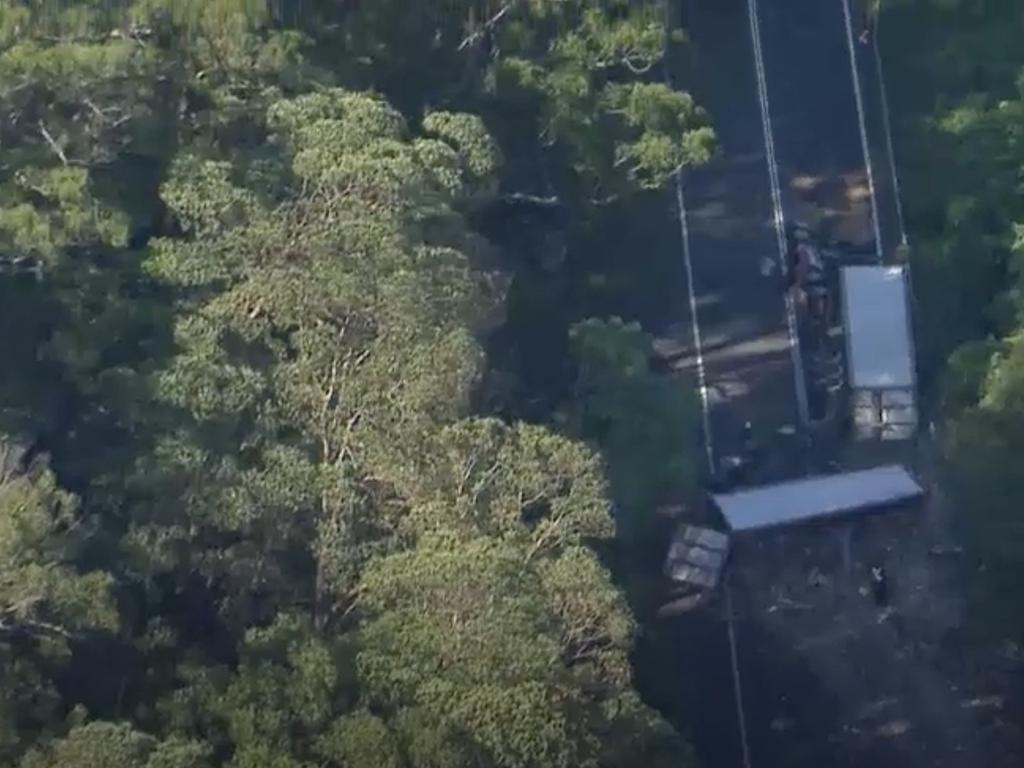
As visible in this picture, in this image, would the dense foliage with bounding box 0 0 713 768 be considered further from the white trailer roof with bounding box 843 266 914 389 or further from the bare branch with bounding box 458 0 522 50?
the white trailer roof with bounding box 843 266 914 389

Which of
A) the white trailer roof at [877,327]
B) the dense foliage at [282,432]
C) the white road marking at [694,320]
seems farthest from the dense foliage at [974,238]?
the dense foliage at [282,432]

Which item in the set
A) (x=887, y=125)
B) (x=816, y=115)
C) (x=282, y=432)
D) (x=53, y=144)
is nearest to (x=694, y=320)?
(x=816, y=115)

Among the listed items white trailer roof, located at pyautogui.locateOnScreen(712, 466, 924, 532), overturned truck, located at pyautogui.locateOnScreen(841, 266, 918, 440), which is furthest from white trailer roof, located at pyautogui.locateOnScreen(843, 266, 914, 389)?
white trailer roof, located at pyautogui.locateOnScreen(712, 466, 924, 532)

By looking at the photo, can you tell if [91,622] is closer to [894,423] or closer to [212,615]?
[212,615]

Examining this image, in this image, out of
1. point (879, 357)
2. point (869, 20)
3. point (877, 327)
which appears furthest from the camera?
point (869, 20)

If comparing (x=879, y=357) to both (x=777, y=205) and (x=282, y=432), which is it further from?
(x=282, y=432)

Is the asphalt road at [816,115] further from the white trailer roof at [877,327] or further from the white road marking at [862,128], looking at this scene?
the white trailer roof at [877,327]
